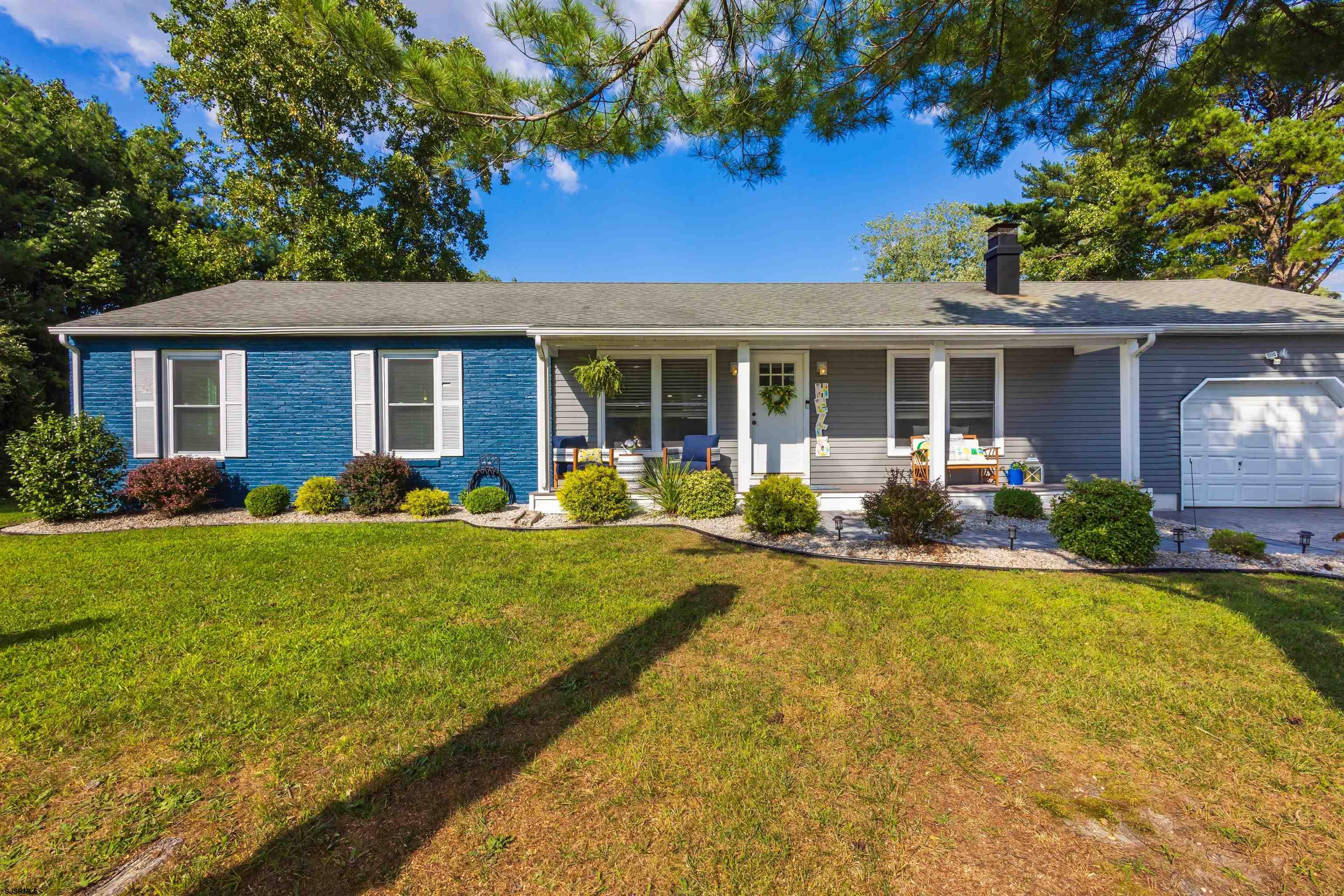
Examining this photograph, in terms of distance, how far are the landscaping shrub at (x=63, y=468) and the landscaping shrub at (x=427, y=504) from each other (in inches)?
175

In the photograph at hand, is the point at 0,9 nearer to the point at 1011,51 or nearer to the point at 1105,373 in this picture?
the point at 1011,51

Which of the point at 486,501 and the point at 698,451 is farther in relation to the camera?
the point at 698,451

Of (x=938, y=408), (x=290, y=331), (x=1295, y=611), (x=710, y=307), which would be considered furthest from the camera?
(x=710, y=307)

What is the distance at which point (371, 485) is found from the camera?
7.94 meters

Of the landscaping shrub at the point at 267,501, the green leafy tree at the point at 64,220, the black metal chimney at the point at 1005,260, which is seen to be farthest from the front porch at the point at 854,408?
the green leafy tree at the point at 64,220

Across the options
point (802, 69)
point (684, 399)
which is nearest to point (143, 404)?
point (684, 399)

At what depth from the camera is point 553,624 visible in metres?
3.87

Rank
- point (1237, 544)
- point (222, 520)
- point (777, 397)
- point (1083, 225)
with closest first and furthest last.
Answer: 1. point (1237, 544)
2. point (222, 520)
3. point (777, 397)
4. point (1083, 225)

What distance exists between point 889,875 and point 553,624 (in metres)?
2.63

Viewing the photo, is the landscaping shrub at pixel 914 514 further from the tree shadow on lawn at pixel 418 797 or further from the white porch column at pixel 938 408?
the tree shadow on lawn at pixel 418 797

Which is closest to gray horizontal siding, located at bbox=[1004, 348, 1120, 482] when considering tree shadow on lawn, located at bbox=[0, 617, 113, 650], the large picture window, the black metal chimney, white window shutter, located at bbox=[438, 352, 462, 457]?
the black metal chimney

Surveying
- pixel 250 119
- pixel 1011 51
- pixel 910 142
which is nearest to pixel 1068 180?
pixel 910 142

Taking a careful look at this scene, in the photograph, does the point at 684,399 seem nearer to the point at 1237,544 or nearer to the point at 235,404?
the point at 1237,544

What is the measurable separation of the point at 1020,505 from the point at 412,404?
30.6ft
